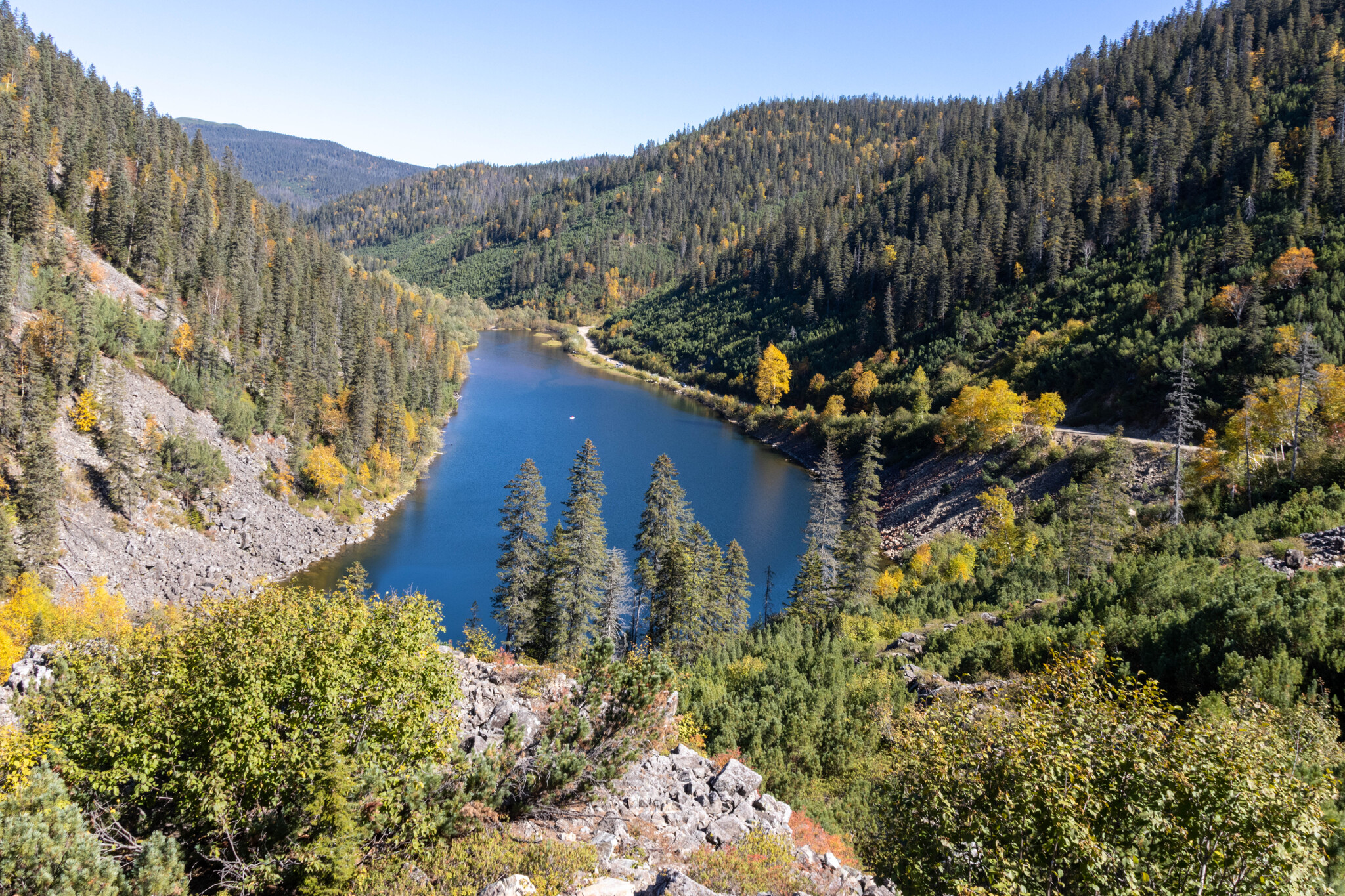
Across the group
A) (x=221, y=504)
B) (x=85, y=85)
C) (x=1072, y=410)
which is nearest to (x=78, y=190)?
(x=85, y=85)

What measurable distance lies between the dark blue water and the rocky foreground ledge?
30.2 m

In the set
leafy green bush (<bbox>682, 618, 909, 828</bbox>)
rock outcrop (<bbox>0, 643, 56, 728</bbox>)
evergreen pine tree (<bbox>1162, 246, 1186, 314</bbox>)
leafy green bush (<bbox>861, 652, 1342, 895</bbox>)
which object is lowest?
leafy green bush (<bbox>682, 618, 909, 828</bbox>)

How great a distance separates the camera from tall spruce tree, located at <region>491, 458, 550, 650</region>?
41.6 metres

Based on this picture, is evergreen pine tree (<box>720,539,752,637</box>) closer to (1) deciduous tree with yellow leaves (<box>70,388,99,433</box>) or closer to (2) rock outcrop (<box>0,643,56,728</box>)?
(2) rock outcrop (<box>0,643,56,728</box>)

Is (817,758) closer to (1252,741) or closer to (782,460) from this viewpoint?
(1252,741)

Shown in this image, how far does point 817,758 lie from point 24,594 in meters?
44.8

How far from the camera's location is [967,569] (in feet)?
162

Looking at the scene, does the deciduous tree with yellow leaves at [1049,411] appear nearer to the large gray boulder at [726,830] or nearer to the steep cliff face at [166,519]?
the large gray boulder at [726,830]

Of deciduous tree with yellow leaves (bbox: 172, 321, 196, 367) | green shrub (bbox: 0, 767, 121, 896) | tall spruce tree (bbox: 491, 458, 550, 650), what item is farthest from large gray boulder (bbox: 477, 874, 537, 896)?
deciduous tree with yellow leaves (bbox: 172, 321, 196, 367)

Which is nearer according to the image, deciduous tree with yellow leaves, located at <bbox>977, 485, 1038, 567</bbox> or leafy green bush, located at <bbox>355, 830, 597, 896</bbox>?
leafy green bush, located at <bbox>355, 830, 597, 896</bbox>

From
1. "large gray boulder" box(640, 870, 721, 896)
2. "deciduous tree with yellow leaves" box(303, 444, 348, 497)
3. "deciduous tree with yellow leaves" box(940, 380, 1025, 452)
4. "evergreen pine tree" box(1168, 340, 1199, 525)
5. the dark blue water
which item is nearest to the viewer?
"large gray boulder" box(640, 870, 721, 896)

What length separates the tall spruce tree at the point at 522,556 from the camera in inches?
1636

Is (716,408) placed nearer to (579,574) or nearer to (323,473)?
(323,473)

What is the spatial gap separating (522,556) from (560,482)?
3579 cm
